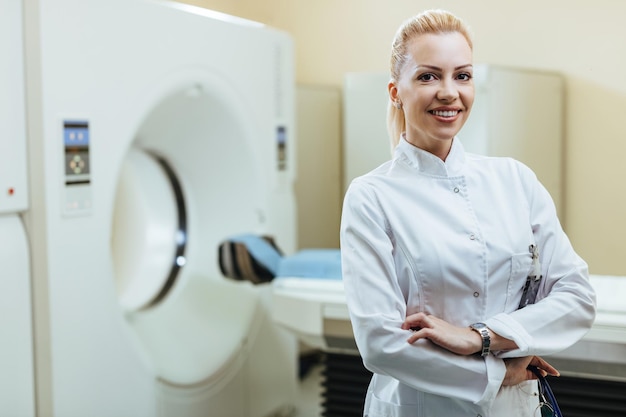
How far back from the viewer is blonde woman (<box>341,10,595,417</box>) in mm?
1248

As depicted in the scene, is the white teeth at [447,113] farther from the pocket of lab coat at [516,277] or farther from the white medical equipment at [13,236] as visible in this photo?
the white medical equipment at [13,236]

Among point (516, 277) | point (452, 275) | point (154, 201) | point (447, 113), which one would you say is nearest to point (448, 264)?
point (452, 275)

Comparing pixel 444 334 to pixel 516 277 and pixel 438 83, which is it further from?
pixel 438 83

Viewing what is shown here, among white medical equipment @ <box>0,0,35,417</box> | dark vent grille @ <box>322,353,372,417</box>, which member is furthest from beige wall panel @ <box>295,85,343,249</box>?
white medical equipment @ <box>0,0,35,417</box>

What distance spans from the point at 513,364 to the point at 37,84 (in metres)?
1.31

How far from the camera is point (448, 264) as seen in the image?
129cm

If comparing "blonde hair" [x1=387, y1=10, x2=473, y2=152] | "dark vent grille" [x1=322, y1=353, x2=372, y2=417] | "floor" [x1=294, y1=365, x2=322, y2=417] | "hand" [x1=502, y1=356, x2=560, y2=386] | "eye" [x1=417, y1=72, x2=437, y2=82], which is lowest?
"floor" [x1=294, y1=365, x2=322, y2=417]

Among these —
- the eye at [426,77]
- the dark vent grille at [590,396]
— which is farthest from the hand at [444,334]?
the dark vent grille at [590,396]

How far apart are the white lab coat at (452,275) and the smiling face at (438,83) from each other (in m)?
0.07

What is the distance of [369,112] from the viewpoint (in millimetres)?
2684

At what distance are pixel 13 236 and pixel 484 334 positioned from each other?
1.22 m

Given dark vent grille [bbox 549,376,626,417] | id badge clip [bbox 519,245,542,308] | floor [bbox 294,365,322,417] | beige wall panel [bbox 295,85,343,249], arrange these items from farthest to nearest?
beige wall panel [bbox 295,85,343,249] < floor [bbox 294,365,322,417] < dark vent grille [bbox 549,376,626,417] < id badge clip [bbox 519,245,542,308]

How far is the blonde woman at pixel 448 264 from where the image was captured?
1248mm

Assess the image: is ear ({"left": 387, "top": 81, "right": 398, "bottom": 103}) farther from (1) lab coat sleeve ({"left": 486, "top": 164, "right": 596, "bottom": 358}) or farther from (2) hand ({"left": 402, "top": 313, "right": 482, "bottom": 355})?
(2) hand ({"left": 402, "top": 313, "right": 482, "bottom": 355})
